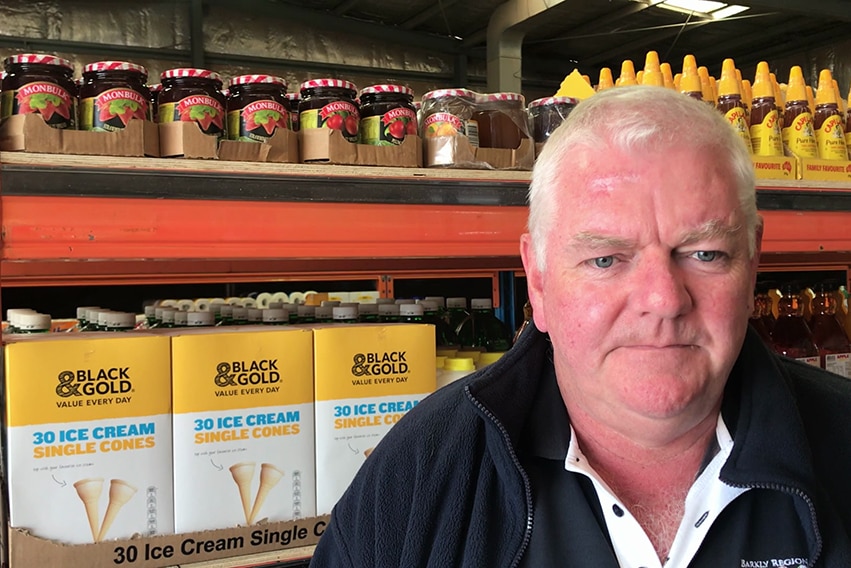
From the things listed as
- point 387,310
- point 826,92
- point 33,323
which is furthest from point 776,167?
point 33,323

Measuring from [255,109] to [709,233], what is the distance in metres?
0.88

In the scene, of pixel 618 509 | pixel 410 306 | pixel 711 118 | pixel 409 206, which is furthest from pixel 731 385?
pixel 410 306

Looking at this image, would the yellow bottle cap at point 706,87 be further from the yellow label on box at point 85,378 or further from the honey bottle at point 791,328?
the yellow label on box at point 85,378

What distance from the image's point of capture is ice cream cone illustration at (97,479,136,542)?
1.41 metres

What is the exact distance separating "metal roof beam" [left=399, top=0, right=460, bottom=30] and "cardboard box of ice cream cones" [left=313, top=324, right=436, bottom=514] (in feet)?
17.3

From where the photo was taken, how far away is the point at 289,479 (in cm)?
155

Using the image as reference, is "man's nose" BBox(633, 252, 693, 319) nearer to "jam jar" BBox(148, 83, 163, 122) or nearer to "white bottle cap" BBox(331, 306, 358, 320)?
"white bottle cap" BBox(331, 306, 358, 320)

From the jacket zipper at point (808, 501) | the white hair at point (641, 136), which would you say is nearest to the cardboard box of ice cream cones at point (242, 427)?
the white hair at point (641, 136)

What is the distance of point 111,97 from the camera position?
55.2 inches

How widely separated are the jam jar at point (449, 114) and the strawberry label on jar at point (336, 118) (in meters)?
0.18

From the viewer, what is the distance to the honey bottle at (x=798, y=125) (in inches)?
87.0

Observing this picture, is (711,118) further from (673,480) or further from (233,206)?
(233,206)

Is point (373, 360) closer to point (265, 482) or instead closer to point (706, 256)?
point (265, 482)

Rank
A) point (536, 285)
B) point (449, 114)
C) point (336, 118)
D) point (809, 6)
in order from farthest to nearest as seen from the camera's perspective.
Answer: point (809, 6) < point (449, 114) < point (336, 118) < point (536, 285)
